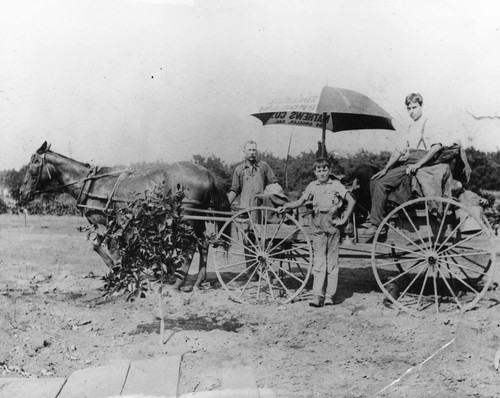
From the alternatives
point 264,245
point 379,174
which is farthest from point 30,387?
point 379,174

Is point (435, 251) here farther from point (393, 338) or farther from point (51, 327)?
point (51, 327)

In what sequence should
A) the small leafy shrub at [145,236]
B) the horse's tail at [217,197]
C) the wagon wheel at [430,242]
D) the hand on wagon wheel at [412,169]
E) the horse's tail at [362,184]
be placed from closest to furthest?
1. the small leafy shrub at [145,236]
2. the wagon wheel at [430,242]
3. the hand on wagon wheel at [412,169]
4. the horse's tail at [362,184]
5. the horse's tail at [217,197]

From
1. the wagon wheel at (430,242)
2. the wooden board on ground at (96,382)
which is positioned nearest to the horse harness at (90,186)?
the wooden board on ground at (96,382)

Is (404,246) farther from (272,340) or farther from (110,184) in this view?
(110,184)

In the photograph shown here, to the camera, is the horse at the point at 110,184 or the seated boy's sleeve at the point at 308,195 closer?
the seated boy's sleeve at the point at 308,195

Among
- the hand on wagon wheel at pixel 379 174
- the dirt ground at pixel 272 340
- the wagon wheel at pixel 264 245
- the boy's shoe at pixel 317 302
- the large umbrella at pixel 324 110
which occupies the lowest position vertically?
the dirt ground at pixel 272 340

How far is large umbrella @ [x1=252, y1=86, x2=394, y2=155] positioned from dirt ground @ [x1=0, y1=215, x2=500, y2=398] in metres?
2.10

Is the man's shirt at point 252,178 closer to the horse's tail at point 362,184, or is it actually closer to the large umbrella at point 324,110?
the large umbrella at point 324,110

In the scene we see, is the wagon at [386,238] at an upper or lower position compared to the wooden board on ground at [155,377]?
upper

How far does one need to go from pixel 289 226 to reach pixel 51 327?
9.11 ft

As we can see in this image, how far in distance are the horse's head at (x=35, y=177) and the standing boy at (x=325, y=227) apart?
3.28 metres

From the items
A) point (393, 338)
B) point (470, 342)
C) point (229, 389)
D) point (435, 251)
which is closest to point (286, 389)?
point (229, 389)

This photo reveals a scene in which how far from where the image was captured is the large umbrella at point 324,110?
5.31 m

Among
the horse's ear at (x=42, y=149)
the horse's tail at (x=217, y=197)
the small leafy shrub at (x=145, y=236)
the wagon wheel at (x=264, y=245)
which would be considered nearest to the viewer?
the small leafy shrub at (x=145, y=236)
